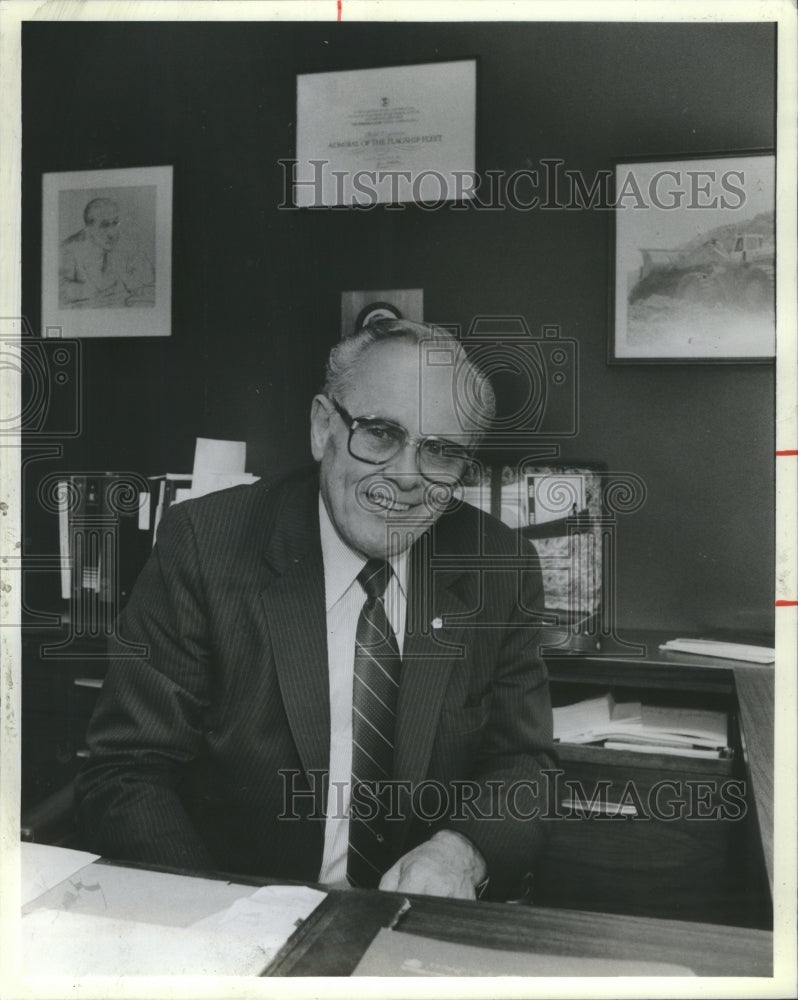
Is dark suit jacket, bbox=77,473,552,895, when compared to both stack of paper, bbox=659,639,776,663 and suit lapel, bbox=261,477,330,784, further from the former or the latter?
stack of paper, bbox=659,639,776,663

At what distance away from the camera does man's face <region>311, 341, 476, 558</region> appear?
1.32m

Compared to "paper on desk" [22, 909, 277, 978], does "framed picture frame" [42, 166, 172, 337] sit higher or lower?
higher

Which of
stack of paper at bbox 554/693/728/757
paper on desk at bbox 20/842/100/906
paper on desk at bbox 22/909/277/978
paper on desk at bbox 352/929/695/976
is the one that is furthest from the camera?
stack of paper at bbox 554/693/728/757

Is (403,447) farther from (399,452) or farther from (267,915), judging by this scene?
(267,915)

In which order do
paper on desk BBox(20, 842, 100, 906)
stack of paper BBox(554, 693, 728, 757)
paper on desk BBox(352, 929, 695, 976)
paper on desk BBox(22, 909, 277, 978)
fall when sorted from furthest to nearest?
1. stack of paper BBox(554, 693, 728, 757)
2. paper on desk BBox(20, 842, 100, 906)
3. paper on desk BBox(22, 909, 277, 978)
4. paper on desk BBox(352, 929, 695, 976)

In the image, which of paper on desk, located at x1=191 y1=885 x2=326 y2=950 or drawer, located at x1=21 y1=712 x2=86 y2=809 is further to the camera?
drawer, located at x1=21 y1=712 x2=86 y2=809

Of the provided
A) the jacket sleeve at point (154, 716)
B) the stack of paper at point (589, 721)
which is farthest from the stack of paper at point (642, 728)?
the jacket sleeve at point (154, 716)

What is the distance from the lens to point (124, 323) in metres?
1.39

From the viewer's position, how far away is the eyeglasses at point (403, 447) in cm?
132

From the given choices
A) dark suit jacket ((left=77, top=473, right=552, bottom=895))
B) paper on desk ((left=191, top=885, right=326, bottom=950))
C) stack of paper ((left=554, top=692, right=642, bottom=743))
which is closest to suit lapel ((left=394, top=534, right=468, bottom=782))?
dark suit jacket ((left=77, top=473, right=552, bottom=895))

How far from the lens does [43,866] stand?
132cm

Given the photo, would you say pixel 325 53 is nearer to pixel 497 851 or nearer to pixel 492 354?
pixel 492 354

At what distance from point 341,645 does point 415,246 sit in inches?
26.2

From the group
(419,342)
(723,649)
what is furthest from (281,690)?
(723,649)
